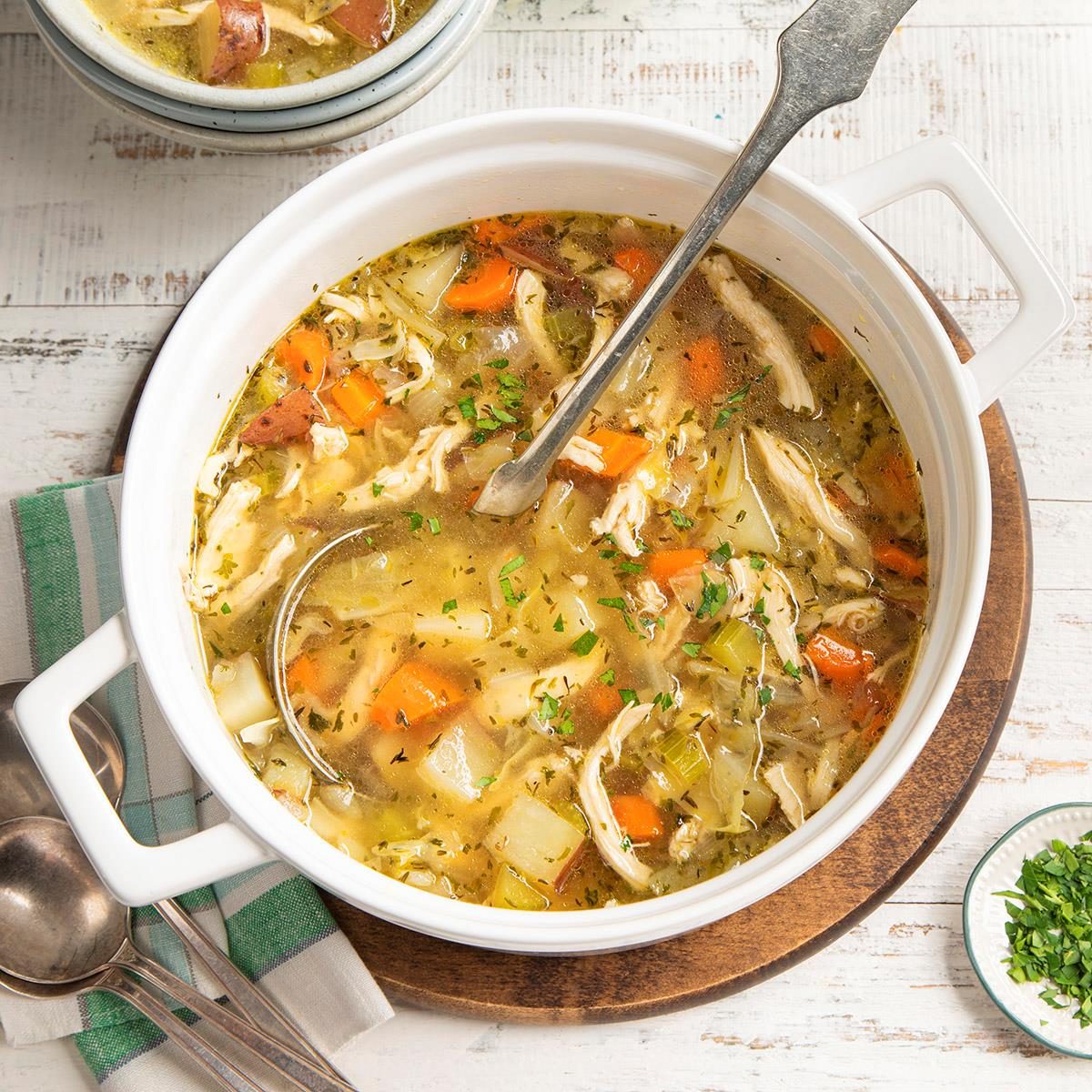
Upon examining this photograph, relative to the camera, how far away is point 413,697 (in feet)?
7.41

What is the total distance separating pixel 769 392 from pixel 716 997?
1266 mm

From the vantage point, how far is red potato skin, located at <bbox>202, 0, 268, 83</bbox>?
2479mm

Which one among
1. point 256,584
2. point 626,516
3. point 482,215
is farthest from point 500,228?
point 256,584

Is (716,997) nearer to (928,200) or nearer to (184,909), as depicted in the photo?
(184,909)

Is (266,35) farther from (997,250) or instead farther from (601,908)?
(601,908)

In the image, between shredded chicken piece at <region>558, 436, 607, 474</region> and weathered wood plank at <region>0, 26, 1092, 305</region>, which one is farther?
weathered wood plank at <region>0, 26, 1092, 305</region>

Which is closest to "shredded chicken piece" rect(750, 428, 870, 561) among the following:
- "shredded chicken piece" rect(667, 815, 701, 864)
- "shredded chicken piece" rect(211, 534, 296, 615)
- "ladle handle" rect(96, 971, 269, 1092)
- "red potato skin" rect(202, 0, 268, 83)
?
"shredded chicken piece" rect(667, 815, 701, 864)

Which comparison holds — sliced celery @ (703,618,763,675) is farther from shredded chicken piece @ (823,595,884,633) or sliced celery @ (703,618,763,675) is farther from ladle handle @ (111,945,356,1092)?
ladle handle @ (111,945,356,1092)

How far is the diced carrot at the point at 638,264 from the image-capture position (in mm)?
2385

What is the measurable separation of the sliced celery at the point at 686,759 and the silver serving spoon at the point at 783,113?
2.13ft

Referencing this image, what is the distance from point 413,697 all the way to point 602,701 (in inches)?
14.9

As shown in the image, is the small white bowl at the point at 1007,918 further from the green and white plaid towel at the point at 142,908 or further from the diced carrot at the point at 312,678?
the diced carrot at the point at 312,678

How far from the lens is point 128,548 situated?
2.02 metres

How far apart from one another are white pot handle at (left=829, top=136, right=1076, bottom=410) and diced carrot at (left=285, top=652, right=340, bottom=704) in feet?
4.44
